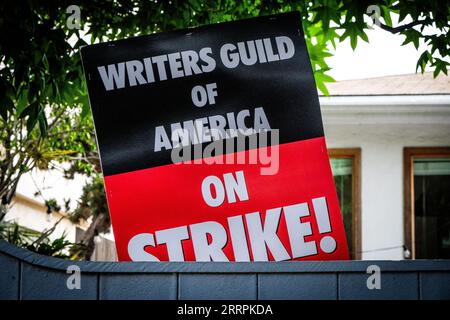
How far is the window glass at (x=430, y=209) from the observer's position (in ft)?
26.7

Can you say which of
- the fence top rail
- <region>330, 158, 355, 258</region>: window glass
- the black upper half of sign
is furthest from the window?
the fence top rail

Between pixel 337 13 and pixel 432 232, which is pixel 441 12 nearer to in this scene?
pixel 337 13

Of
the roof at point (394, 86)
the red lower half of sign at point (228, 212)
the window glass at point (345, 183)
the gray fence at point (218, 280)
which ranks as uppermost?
the roof at point (394, 86)

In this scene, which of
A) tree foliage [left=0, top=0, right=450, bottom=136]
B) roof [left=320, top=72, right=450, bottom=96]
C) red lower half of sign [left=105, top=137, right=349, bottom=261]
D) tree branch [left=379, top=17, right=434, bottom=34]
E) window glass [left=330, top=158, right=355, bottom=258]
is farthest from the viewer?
window glass [left=330, top=158, right=355, bottom=258]

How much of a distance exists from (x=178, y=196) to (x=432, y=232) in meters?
6.82

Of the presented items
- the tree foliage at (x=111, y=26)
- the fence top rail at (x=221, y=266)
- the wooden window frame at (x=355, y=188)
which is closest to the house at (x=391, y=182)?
the wooden window frame at (x=355, y=188)

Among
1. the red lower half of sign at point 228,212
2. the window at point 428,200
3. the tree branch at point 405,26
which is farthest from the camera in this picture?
the window at point 428,200

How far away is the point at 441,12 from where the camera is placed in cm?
364

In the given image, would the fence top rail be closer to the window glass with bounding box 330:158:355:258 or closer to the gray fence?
the gray fence

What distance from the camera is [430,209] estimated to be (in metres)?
8.16

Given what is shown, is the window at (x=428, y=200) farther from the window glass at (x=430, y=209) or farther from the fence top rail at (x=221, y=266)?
the fence top rail at (x=221, y=266)

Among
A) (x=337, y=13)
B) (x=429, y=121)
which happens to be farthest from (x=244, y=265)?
(x=429, y=121)

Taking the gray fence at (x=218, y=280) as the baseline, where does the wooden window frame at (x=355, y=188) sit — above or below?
above

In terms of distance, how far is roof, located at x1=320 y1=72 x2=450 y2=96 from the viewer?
7.92 metres
